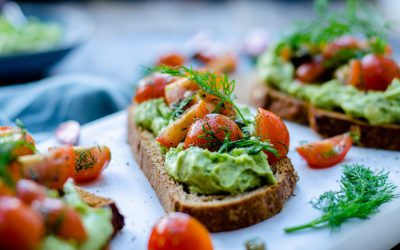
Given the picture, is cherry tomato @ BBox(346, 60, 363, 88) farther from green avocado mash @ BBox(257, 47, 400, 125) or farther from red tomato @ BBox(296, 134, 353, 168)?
red tomato @ BBox(296, 134, 353, 168)

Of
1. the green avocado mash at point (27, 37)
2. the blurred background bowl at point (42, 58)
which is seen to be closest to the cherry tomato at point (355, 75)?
the blurred background bowl at point (42, 58)

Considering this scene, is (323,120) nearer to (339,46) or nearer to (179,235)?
(339,46)

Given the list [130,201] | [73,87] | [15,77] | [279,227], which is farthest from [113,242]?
[15,77]

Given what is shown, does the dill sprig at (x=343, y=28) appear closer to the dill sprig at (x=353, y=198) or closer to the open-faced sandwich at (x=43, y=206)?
the dill sprig at (x=353, y=198)

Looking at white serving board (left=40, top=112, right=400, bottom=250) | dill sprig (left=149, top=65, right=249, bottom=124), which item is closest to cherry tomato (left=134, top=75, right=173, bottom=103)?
white serving board (left=40, top=112, right=400, bottom=250)

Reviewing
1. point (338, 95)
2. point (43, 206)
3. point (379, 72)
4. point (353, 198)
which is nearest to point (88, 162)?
point (43, 206)

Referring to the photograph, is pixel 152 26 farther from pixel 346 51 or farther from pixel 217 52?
pixel 346 51
